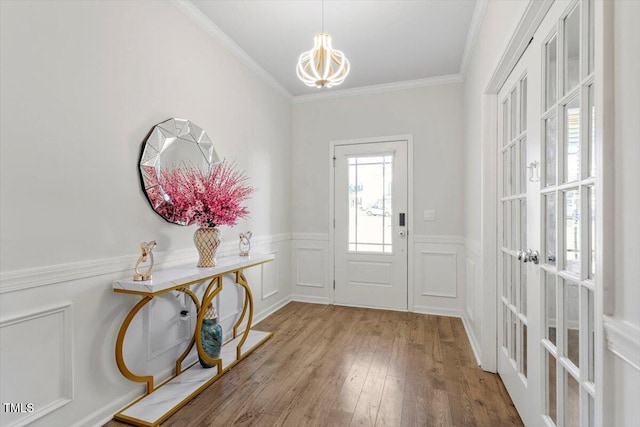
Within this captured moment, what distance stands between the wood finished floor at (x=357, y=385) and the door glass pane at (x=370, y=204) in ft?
3.61

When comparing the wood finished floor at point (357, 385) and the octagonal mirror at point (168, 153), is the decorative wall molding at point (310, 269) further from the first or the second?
the octagonal mirror at point (168, 153)

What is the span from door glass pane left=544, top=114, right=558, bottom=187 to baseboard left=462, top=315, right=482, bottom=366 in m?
1.63

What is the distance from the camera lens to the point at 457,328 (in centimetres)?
324

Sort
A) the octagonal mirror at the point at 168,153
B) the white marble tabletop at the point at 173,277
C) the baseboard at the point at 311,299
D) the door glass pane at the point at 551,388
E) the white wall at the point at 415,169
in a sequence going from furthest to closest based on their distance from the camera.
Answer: the baseboard at the point at 311,299, the white wall at the point at 415,169, the octagonal mirror at the point at 168,153, the white marble tabletop at the point at 173,277, the door glass pane at the point at 551,388

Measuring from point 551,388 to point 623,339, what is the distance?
32.0 inches

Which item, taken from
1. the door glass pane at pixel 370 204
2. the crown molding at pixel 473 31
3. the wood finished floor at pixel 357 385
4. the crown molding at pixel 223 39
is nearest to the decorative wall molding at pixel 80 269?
the wood finished floor at pixel 357 385

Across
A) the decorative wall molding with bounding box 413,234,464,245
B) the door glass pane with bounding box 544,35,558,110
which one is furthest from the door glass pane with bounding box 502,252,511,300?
the decorative wall molding with bounding box 413,234,464,245

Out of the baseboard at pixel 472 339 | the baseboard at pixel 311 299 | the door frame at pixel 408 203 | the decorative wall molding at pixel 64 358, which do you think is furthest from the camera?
the baseboard at pixel 311 299

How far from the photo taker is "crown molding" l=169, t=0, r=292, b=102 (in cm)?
240

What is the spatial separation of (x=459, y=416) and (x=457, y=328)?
1539mm

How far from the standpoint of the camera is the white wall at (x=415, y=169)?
12.0ft

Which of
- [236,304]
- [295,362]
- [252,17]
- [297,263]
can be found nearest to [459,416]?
[295,362]

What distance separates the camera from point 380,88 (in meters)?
3.90

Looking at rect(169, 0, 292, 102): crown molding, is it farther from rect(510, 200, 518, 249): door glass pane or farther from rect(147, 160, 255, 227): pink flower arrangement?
rect(510, 200, 518, 249): door glass pane
